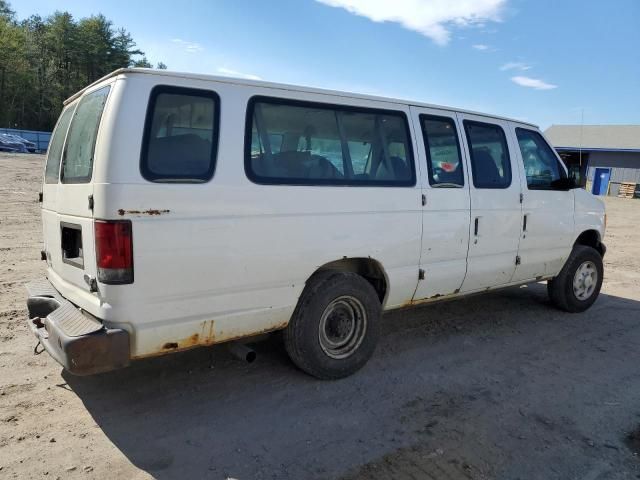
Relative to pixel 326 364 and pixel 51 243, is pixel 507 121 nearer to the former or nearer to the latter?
pixel 326 364

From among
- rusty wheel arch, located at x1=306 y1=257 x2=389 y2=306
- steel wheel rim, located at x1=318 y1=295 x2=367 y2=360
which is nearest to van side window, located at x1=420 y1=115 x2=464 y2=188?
rusty wheel arch, located at x1=306 y1=257 x2=389 y2=306

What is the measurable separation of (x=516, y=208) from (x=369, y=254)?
6.99 feet

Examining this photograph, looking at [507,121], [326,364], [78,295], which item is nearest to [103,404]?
[78,295]

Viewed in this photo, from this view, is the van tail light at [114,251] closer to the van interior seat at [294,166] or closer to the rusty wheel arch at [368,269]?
the van interior seat at [294,166]

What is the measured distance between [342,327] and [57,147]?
108 inches

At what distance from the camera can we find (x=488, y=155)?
206 inches

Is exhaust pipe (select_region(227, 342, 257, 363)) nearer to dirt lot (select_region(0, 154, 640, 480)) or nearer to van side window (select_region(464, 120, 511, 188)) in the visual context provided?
dirt lot (select_region(0, 154, 640, 480))

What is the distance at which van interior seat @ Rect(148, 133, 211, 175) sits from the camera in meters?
3.11

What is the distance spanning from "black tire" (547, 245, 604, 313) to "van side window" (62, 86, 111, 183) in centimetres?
547

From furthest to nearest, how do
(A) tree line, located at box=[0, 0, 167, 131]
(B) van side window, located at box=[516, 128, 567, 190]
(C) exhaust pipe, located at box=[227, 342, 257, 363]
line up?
(A) tree line, located at box=[0, 0, 167, 131], (B) van side window, located at box=[516, 128, 567, 190], (C) exhaust pipe, located at box=[227, 342, 257, 363]

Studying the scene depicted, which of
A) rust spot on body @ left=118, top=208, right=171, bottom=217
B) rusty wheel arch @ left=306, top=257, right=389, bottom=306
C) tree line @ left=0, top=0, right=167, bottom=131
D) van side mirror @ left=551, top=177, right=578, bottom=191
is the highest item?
tree line @ left=0, top=0, right=167, bottom=131

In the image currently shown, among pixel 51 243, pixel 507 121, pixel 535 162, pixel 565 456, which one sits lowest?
pixel 565 456

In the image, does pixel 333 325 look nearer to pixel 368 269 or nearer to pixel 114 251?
pixel 368 269

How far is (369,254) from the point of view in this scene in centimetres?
412
